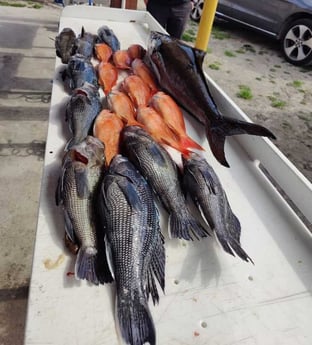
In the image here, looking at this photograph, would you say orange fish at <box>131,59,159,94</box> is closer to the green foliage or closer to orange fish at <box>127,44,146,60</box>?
orange fish at <box>127,44,146,60</box>

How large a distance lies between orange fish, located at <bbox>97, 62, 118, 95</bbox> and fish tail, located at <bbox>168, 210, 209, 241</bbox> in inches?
38.7

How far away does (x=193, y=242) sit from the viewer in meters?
1.16

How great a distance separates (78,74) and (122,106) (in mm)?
400

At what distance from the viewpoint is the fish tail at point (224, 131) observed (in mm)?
1396

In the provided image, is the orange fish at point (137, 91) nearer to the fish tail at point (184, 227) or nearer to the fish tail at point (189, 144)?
the fish tail at point (189, 144)

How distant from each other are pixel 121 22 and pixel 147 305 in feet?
8.84

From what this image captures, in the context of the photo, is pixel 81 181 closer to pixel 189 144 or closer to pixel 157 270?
pixel 157 270

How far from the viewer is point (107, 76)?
Answer: 1.95 metres

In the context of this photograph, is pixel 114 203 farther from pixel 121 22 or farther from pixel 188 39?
pixel 188 39

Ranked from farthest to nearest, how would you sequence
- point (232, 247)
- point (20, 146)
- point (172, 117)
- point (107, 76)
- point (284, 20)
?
point (284, 20) → point (20, 146) → point (107, 76) → point (172, 117) → point (232, 247)

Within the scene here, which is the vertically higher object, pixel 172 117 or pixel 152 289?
pixel 172 117

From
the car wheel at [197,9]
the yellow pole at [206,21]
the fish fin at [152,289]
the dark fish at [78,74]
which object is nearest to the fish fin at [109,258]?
the fish fin at [152,289]

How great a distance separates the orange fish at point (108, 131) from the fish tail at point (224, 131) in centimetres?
42

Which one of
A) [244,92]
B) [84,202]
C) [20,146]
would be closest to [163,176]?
[84,202]
